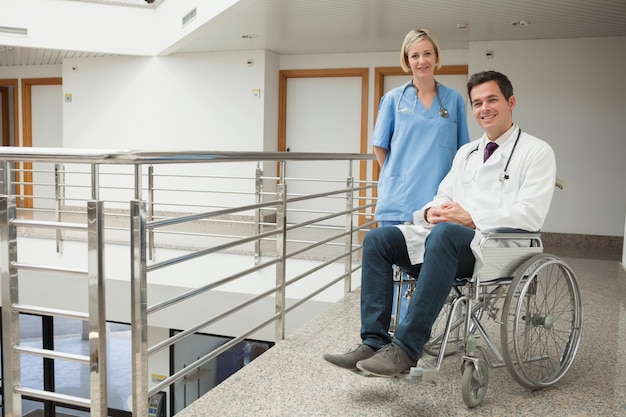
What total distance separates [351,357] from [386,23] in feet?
14.6

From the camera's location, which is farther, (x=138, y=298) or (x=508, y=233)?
(x=508, y=233)

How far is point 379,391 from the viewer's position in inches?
A: 83.8

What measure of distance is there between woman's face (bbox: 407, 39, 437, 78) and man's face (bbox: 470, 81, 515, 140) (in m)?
0.34

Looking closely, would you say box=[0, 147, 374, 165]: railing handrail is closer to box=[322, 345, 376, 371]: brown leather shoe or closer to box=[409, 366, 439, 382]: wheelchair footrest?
box=[322, 345, 376, 371]: brown leather shoe

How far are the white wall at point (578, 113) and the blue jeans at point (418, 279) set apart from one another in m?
4.84

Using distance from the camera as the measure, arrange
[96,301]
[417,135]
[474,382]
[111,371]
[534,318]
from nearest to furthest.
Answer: [96,301], [474,382], [534,318], [417,135], [111,371]

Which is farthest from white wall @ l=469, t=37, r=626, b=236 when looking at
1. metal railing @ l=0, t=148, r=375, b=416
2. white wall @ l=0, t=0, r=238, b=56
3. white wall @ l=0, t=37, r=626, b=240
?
white wall @ l=0, t=0, r=238, b=56

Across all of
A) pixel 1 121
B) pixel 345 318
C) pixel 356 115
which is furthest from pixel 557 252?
pixel 1 121

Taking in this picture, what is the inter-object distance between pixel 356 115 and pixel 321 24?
184 centimetres

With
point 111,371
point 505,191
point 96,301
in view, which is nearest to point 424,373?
point 505,191

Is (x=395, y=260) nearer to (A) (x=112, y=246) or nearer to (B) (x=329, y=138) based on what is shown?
(A) (x=112, y=246)

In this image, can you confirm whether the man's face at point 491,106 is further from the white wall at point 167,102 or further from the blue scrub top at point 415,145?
the white wall at point 167,102

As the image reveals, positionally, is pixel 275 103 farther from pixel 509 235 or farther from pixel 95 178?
pixel 95 178

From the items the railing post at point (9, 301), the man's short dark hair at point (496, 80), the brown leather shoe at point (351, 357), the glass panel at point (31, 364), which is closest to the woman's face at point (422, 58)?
the man's short dark hair at point (496, 80)
